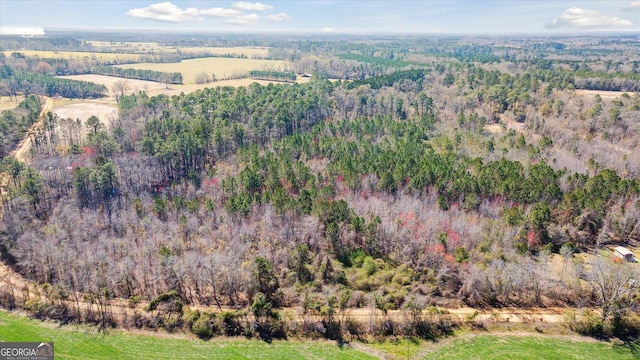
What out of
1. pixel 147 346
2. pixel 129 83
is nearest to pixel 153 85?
pixel 129 83

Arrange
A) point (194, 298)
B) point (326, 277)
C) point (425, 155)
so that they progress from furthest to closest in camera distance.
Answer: point (425, 155), point (326, 277), point (194, 298)

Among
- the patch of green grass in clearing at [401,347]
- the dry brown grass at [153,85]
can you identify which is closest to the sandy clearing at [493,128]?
the patch of green grass in clearing at [401,347]

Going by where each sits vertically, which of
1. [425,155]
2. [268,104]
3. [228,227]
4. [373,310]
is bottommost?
[373,310]

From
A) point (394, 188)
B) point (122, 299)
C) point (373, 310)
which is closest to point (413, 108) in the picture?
point (394, 188)

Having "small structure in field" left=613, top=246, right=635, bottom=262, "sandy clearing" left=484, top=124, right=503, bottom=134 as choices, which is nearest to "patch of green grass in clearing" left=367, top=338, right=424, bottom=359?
"small structure in field" left=613, top=246, right=635, bottom=262

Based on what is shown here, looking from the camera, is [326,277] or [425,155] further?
[425,155]

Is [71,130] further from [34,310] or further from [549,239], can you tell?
[549,239]

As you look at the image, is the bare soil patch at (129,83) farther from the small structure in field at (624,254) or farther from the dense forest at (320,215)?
the small structure in field at (624,254)

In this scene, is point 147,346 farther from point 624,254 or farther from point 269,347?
point 624,254
